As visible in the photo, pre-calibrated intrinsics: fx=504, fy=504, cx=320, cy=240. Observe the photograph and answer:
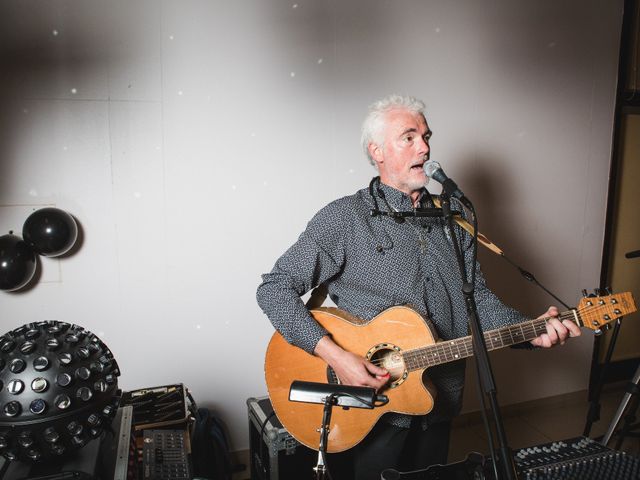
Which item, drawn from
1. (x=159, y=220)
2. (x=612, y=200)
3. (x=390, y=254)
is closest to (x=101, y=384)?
(x=390, y=254)

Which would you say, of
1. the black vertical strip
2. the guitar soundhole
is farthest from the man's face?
the black vertical strip

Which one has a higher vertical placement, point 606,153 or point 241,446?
point 606,153

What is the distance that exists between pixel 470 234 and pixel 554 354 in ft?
6.53

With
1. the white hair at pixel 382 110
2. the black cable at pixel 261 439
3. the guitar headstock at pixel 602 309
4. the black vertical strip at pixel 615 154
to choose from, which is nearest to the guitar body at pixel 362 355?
the black cable at pixel 261 439

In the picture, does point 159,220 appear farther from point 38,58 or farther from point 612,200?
point 612,200

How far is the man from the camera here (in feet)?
5.56

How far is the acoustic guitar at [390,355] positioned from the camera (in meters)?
1.62

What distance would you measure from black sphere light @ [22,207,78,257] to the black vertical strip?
10.6ft

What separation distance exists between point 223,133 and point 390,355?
1362mm

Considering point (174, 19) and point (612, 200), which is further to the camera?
point (612, 200)

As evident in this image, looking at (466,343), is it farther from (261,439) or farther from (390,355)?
(261,439)

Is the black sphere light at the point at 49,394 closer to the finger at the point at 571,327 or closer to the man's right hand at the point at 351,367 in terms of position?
the man's right hand at the point at 351,367

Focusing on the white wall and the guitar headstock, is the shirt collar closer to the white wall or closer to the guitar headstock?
the guitar headstock

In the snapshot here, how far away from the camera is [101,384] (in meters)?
1.15
